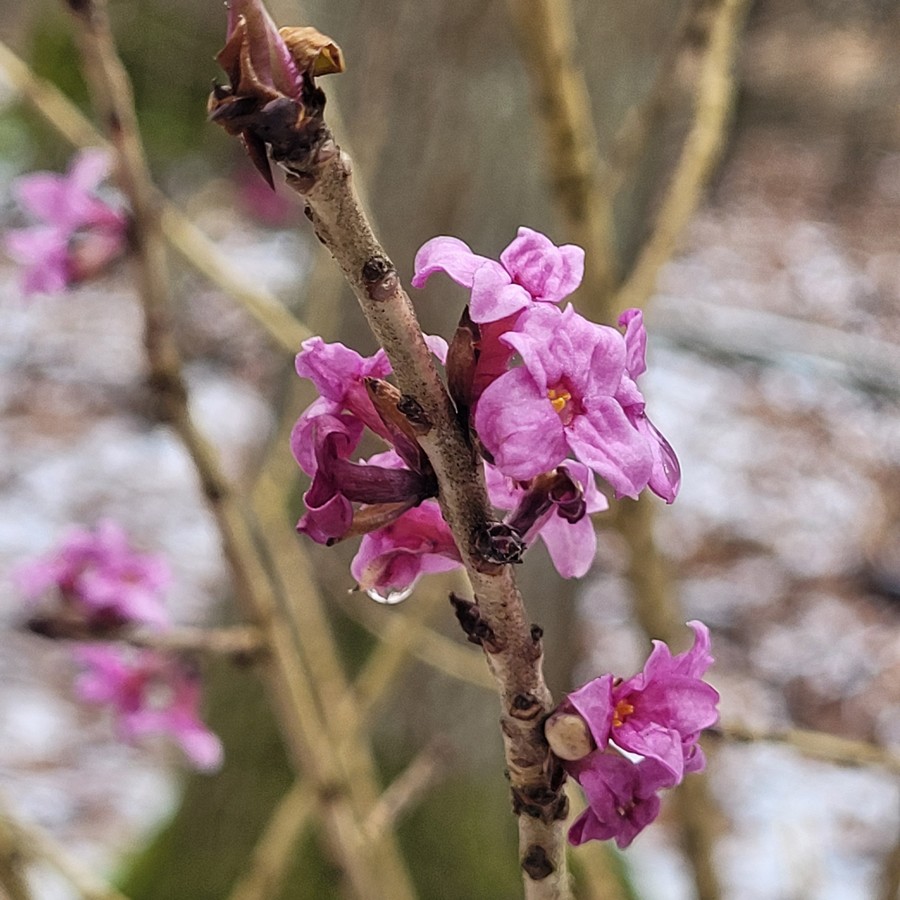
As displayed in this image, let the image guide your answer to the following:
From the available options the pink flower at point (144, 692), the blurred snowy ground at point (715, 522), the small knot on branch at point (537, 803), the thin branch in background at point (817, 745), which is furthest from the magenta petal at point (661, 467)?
the blurred snowy ground at point (715, 522)

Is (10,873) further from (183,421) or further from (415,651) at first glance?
(415,651)

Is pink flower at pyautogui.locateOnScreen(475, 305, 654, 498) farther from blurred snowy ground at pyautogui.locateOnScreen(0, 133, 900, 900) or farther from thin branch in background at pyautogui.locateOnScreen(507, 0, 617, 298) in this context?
blurred snowy ground at pyautogui.locateOnScreen(0, 133, 900, 900)

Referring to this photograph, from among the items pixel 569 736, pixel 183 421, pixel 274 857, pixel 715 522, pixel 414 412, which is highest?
pixel 414 412

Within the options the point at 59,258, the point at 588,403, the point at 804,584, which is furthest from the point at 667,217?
the point at 804,584

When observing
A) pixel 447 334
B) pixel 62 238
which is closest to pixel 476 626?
pixel 62 238

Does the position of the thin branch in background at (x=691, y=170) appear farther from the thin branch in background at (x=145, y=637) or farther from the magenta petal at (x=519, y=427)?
the magenta petal at (x=519, y=427)

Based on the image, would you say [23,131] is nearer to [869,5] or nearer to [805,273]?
[805,273]
